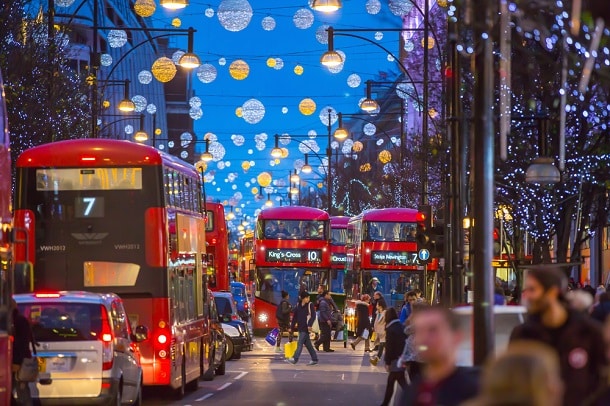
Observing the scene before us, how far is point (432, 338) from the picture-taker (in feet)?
21.2

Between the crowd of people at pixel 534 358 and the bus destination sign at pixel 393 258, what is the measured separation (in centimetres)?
3200

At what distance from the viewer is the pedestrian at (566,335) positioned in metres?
8.95

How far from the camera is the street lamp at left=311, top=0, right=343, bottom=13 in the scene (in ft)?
84.4

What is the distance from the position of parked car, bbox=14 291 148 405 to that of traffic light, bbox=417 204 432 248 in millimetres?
9156

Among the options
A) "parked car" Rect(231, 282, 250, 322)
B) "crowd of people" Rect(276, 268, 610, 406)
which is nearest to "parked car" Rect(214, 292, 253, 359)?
"parked car" Rect(231, 282, 250, 322)

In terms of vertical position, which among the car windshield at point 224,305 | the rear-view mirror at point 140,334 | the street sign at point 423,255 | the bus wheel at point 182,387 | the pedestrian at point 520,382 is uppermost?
the street sign at point 423,255

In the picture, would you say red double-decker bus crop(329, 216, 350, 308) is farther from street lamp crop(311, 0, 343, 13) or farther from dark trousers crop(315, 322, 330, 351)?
street lamp crop(311, 0, 343, 13)

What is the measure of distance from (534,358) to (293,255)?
1730 inches

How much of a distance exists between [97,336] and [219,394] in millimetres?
7356

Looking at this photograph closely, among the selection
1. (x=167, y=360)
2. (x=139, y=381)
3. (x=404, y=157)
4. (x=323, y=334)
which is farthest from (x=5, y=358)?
(x=404, y=157)

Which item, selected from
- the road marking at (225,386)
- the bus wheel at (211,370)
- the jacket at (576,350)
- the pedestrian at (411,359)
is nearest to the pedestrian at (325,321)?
the bus wheel at (211,370)

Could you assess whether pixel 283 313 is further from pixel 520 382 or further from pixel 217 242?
pixel 520 382

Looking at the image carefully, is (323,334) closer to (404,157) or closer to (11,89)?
(11,89)

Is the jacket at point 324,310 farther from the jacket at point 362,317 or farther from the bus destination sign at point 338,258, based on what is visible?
the bus destination sign at point 338,258
